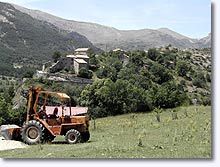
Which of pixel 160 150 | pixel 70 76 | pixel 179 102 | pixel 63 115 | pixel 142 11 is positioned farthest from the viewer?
pixel 70 76

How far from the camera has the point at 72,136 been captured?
9.16 m

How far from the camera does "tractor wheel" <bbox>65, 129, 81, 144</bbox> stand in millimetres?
9070

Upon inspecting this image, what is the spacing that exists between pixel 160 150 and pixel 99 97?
23.2m

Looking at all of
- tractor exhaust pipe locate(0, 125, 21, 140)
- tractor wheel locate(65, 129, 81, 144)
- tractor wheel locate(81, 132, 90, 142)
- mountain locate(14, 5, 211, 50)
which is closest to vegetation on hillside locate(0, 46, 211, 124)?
mountain locate(14, 5, 211, 50)

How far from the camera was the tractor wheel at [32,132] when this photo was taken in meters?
9.11

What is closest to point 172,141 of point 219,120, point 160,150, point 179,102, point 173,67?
point 160,150

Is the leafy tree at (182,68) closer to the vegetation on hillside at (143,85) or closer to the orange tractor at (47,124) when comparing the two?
the vegetation on hillside at (143,85)

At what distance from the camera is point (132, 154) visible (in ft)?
22.1

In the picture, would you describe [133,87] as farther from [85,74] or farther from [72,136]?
[72,136]

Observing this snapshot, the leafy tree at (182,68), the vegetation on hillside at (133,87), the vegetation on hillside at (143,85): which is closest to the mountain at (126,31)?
the vegetation on hillside at (143,85)

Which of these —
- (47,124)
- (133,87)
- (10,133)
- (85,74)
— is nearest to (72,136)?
(47,124)

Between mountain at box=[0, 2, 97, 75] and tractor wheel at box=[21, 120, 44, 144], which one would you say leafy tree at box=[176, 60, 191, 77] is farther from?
tractor wheel at box=[21, 120, 44, 144]

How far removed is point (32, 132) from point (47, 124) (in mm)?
404
